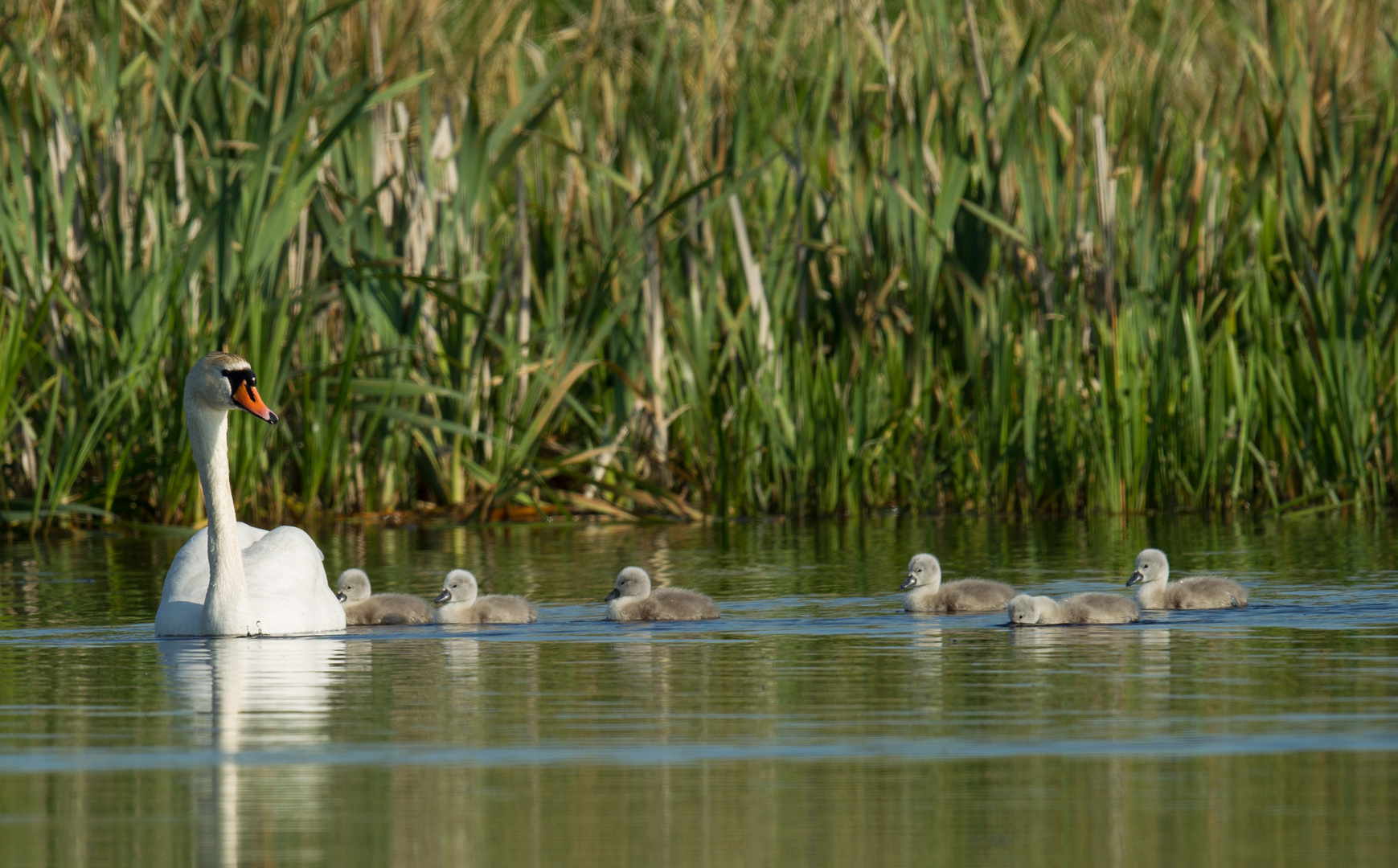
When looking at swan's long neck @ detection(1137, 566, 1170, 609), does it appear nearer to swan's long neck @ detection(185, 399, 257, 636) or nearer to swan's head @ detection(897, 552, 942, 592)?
swan's head @ detection(897, 552, 942, 592)

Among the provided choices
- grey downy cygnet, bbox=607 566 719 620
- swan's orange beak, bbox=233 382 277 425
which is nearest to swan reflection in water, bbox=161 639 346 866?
swan's orange beak, bbox=233 382 277 425

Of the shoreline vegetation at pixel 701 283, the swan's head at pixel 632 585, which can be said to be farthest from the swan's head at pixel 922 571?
the shoreline vegetation at pixel 701 283

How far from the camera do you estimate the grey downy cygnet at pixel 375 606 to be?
9.25 metres

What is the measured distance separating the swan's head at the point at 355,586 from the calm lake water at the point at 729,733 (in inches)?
7.3

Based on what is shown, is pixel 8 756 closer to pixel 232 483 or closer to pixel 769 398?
pixel 232 483

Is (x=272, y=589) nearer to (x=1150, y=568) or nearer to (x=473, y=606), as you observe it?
(x=473, y=606)

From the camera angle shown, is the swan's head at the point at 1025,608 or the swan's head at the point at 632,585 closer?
the swan's head at the point at 1025,608

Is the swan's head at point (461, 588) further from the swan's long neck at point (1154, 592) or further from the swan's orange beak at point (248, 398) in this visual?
the swan's long neck at point (1154, 592)

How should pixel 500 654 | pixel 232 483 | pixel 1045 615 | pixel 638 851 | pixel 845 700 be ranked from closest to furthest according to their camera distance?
pixel 638 851
pixel 845 700
pixel 500 654
pixel 1045 615
pixel 232 483

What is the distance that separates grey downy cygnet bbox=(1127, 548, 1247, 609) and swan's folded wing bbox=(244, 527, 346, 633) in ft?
10.0

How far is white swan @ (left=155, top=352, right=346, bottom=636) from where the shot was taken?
8.62 meters

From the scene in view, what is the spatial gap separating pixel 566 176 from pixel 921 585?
587 cm

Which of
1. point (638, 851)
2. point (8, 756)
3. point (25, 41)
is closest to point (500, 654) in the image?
point (8, 756)

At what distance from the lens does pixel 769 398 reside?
43.4ft
